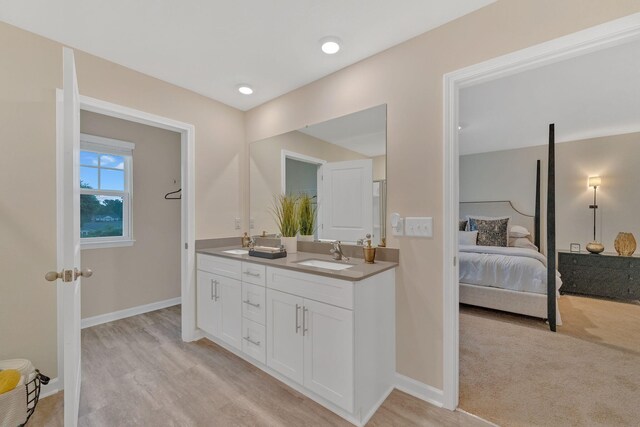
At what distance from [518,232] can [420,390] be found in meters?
4.03

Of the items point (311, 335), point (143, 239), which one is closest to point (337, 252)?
point (311, 335)

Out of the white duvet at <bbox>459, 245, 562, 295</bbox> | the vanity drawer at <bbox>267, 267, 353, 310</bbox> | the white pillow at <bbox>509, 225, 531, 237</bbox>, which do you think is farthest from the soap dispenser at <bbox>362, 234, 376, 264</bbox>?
the white pillow at <bbox>509, 225, 531, 237</bbox>

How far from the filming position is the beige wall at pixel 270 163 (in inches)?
101

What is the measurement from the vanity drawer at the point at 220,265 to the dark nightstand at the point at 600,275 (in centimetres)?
486

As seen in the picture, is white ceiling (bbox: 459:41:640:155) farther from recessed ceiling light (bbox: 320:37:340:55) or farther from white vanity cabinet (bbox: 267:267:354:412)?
white vanity cabinet (bbox: 267:267:354:412)

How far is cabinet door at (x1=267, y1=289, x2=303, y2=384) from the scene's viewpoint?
1819mm

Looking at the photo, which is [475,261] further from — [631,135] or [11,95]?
[11,95]

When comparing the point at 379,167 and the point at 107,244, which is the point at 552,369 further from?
the point at 107,244

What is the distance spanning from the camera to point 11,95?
1.79 metres

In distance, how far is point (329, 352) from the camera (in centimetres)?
166

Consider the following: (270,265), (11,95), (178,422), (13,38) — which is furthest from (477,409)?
(13,38)

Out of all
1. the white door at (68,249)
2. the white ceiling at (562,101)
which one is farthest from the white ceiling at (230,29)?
the white ceiling at (562,101)

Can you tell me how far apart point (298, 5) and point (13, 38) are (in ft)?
6.22

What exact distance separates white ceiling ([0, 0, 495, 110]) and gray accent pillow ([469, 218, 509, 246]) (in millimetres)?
3785
